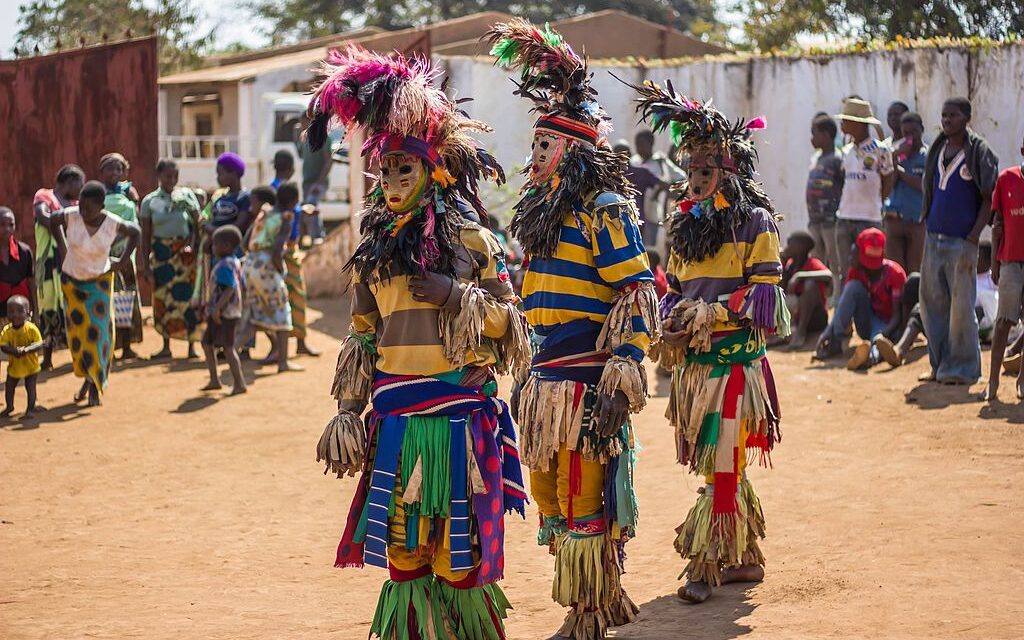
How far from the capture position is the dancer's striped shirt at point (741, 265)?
6.18m

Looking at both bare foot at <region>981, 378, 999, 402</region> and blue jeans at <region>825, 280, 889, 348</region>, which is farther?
blue jeans at <region>825, 280, 889, 348</region>

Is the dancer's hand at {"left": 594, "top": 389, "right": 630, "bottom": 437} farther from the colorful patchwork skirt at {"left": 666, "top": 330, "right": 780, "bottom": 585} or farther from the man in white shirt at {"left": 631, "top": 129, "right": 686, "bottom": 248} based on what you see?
the man in white shirt at {"left": 631, "top": 129, "right": 686, "bottom": 248}

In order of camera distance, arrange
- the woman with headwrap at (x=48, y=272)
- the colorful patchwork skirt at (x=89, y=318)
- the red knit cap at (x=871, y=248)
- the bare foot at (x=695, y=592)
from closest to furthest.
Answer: the bare foot at (x=695, y=592) < the colorful patchwork skirt at (x=89, y=318) < the red knit cap at (x=871, y=248) < the woman with headwrap at (x=48, y=272)

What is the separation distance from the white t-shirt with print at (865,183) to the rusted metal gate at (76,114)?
8.39 metres

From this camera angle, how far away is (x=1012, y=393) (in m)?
10.2

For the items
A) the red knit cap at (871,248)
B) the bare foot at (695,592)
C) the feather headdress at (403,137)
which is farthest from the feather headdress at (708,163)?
the red knit cap at (871,248)

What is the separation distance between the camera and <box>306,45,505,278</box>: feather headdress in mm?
4852

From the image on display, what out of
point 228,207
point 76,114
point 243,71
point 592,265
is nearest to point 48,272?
point 228,207

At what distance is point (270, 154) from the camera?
26.9 m

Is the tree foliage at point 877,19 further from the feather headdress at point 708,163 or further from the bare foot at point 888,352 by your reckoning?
the feather headdress at point 708,163

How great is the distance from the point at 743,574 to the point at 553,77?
2534 millimetres

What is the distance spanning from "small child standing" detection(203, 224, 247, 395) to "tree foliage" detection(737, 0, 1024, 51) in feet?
40.2

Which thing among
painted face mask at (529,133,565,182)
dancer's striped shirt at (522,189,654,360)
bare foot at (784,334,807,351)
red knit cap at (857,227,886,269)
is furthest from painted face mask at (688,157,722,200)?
bare foot at (784,334,807,351)

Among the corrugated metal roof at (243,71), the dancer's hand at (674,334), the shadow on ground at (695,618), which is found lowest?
the shadow on ground at (695,618)
